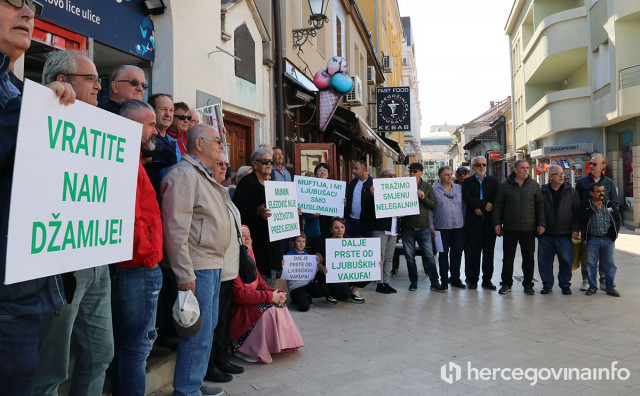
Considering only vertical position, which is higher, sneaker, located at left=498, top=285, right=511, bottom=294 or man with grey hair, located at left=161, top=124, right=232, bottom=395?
man with grey hair, located at left=161, top=124, right=232, bottom=395

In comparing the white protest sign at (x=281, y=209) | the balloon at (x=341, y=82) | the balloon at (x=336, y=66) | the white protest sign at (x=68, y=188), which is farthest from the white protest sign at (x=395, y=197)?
the white protest sign at (x=68, y=188)

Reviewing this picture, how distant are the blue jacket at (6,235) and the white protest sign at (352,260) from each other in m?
5.00

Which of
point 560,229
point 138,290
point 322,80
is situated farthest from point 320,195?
point 138,290

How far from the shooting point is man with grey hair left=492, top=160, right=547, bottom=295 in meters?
7.42

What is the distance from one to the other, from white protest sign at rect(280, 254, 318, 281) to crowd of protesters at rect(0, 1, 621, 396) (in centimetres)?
9

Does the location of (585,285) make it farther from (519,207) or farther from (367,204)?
(367,204)

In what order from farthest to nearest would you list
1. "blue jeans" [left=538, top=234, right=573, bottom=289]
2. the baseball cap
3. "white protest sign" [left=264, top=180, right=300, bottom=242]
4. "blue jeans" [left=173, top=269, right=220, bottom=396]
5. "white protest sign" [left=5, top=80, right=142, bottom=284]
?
"blue jeans" [left=538, top=234, right=573, bottom=289]
"white protest sign" [left=264, top=180, right=300, bottom=242]
"blue jeans" [left=173, top=269, right=220, bottom=396]
the baseball cap
"white protest sign" [left=5, top=80, right=142, bottom=284]

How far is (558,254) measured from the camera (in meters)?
7.46

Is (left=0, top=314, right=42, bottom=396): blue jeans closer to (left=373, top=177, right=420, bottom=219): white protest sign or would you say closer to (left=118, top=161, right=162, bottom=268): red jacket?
(left=118, top=161, right=162, bottom=268): red jacket

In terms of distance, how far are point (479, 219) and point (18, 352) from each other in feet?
22.7

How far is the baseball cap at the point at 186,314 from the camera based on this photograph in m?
3.01

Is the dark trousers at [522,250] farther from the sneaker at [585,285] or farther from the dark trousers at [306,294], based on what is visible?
the dark trousers at [306,294]

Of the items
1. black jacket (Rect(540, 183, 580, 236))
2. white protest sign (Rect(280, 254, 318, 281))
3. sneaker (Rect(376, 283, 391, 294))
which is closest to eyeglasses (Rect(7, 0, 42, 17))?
white protest sign (Rect(280, 254, 318, 281))

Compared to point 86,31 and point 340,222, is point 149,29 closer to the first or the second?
point 86,31
